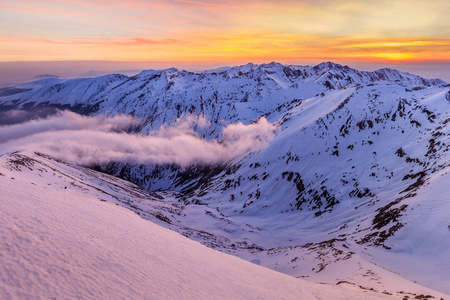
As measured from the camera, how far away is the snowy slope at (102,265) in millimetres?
8977

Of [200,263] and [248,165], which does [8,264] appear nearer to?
[200,263]

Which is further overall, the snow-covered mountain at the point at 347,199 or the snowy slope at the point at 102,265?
the snow-covered mountain at the point at 347,199

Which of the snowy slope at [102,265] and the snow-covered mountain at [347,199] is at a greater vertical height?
the snowy slope at [102,265]

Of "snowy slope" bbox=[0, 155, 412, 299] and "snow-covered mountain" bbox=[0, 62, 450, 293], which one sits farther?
"snow-covered mountain" bbox=[0, 62, 450, 293]

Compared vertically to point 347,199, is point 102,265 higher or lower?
higher

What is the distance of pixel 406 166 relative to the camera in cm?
9844

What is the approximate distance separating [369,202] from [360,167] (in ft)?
112

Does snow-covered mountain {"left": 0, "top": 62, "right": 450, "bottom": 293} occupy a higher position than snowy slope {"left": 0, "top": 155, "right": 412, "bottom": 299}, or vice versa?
snowy slope {"left": 0, "top": 155, "right": 412, "bottom": 299}

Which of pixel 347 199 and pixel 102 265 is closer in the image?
pixel 102 265

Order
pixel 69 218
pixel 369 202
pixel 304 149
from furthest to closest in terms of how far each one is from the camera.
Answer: pixel 304 149, pixel 369 202, pixel 69 218

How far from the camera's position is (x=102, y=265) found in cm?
1078

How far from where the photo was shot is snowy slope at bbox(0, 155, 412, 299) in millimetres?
8977

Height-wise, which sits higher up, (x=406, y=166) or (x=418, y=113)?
(x=418, y=113)

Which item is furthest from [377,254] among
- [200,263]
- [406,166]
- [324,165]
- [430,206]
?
[324,165]
